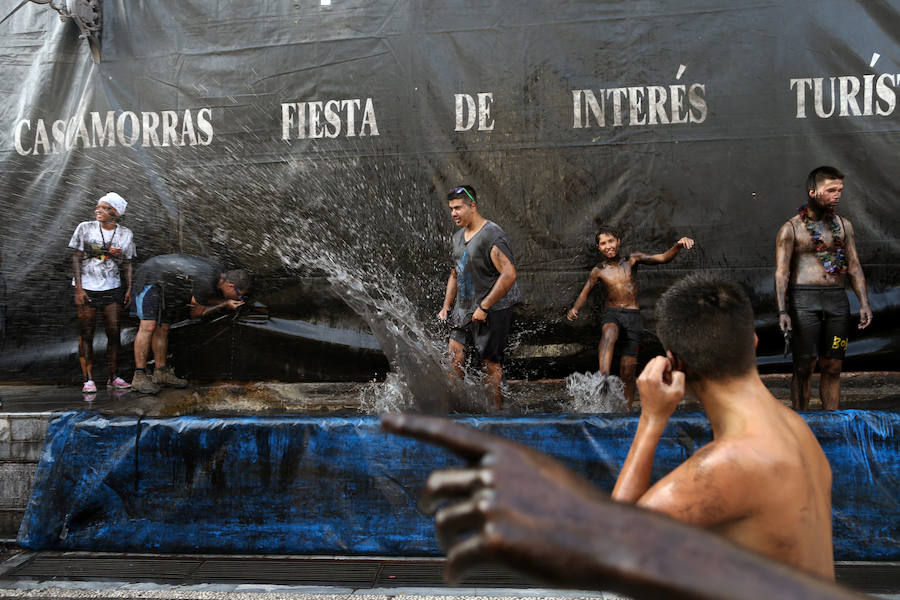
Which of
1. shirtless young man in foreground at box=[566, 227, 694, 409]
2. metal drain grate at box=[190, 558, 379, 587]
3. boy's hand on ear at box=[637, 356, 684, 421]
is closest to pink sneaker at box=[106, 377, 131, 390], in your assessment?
metal drain grate at box=[190, 558, 379, 587]

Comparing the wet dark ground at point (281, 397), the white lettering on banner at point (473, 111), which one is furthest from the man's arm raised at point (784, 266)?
the white lettering on banner at point (473, 111)

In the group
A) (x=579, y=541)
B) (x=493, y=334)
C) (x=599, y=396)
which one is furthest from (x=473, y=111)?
(x=579, y=541)

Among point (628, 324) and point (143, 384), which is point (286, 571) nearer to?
point (143, 384)

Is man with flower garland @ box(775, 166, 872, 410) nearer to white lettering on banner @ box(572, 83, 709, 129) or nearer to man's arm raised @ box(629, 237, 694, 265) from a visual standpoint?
man's arm raised @ box(629, 237, 694, 265)

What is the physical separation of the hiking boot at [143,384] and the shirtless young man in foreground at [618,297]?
3.83m

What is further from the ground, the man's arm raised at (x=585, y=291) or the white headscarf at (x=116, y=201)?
the white headscarf at (x=116, y=201)

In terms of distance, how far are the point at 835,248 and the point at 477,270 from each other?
106 inches

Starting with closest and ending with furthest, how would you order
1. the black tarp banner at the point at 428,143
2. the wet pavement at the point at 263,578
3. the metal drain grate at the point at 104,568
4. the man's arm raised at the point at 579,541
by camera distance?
the man's arm raised at the point at 579,541 → the wet pavement at the point at 263,578 → the metal drain grate at the point at 104,568 → the black tarp banner at the point at 428,143

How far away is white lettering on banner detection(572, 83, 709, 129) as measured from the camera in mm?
5957

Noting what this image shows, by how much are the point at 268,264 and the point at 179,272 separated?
819 mm

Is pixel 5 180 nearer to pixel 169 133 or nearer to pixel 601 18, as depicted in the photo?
pixel 169 133

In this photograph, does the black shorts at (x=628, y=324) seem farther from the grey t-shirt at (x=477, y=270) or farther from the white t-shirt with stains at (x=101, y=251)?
the white t-shirt with stains at (x=101, y=251)

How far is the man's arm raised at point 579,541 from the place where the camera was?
2.10 feet

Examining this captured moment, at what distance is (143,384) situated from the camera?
6.36 metres
